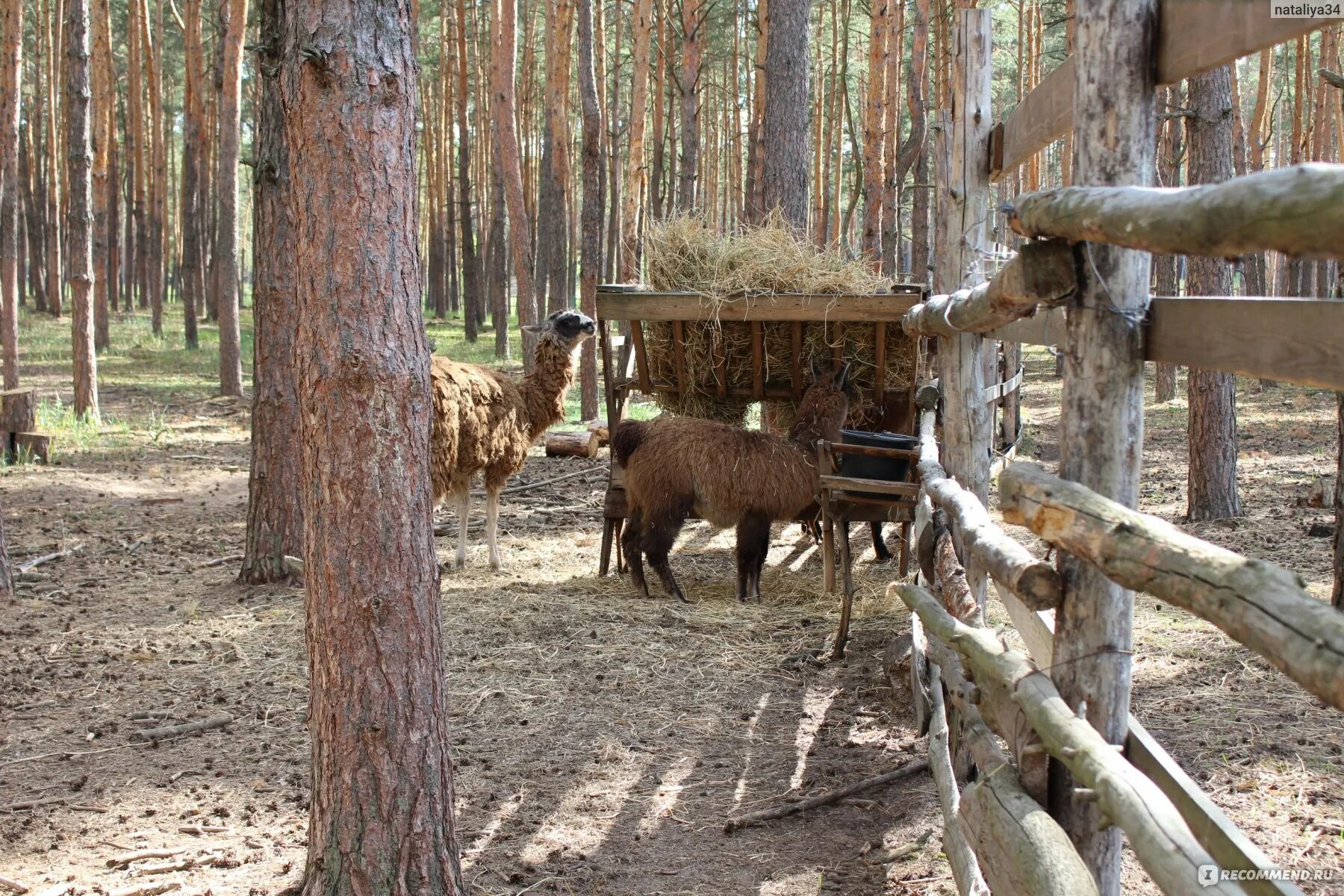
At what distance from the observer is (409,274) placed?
10.5 feet

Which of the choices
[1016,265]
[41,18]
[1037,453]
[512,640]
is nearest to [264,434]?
[512,640]

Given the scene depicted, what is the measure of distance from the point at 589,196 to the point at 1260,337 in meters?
11.9

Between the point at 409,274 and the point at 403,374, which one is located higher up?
the point at 409,274

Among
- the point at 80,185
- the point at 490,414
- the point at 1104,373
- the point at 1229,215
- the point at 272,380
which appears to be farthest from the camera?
the point at 80,185

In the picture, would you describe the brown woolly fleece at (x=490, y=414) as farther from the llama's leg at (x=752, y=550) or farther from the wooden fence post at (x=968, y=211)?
the wooden fence post at (x=968, y=211)

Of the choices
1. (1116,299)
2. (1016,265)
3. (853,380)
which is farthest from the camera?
(853,380)

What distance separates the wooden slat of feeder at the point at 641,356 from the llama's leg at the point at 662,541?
1.11 metres

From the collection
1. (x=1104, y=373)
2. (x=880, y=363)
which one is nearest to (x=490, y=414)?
(x=880, y=363)

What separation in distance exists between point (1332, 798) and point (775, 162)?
26.7 ft

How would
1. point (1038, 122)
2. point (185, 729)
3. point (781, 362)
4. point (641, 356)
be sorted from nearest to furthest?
point (1038, 122) < point (185, 729) < point (781, 362) < point (641, 356)

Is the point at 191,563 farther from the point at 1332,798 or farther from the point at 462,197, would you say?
the point at 462,197

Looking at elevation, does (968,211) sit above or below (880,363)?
above

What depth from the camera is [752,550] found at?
7.28 metres

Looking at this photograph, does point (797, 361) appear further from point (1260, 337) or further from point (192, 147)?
point (192, 147)
